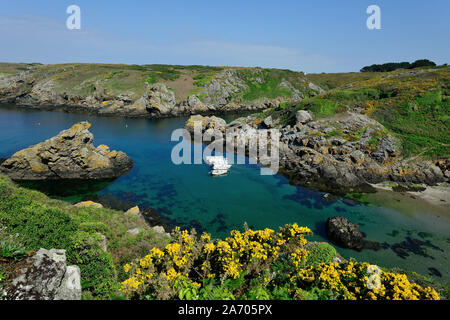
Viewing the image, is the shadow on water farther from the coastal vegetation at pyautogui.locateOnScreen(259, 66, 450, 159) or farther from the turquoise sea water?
the coastal vegetation at pyautogui.locateOnScreen(259, 66, 450, 159)

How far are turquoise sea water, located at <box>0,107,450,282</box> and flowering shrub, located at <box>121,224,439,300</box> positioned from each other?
15.1 metres

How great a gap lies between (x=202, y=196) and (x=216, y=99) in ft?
276

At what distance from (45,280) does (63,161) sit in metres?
37.9

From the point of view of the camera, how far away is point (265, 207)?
3136 cm

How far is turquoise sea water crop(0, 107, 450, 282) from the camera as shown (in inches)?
911

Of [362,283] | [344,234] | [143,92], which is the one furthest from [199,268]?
[143,92]

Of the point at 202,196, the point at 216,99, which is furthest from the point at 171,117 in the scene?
the point at 202,196

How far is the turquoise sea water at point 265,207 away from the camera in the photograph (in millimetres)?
23136

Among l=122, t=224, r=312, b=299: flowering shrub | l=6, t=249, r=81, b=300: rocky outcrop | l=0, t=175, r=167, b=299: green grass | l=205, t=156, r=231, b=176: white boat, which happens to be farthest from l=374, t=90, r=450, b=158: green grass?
l=6, t=249, r=81, b=300: rocky outcrop

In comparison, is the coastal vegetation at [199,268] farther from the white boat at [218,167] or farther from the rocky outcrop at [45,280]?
the white boat at [218,167]

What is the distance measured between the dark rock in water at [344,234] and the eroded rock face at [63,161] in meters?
35.4

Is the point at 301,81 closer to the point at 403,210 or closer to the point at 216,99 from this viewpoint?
the point at 216,99

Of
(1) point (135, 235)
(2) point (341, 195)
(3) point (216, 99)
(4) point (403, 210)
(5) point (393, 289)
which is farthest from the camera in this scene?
(3) point (216, 99)
